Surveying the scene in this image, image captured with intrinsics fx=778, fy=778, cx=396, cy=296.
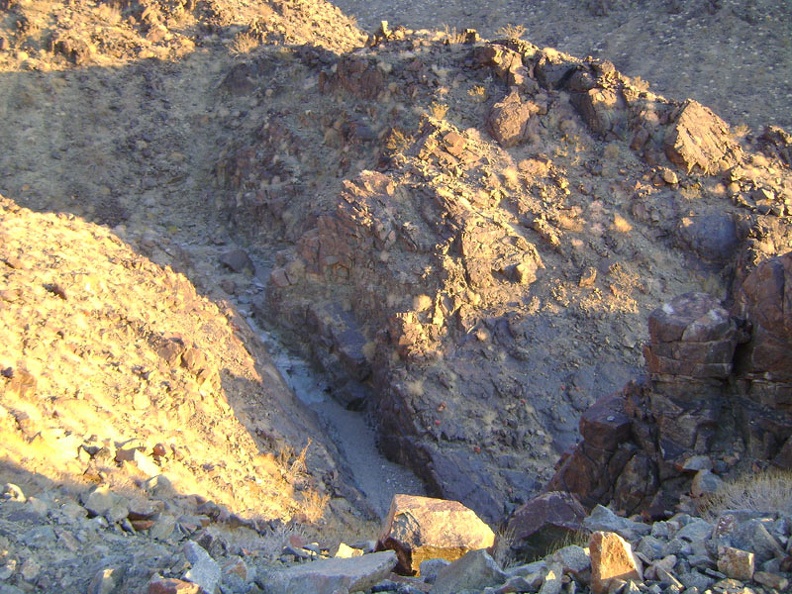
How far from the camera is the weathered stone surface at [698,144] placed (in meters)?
14.5

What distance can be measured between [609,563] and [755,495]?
2.85m

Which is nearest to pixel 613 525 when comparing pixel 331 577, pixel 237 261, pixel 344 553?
pixel 344 553

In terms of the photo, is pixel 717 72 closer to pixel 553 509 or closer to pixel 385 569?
pixel 553 509

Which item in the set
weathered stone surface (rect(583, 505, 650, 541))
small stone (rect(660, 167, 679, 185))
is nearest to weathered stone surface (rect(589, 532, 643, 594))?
weathered stone surface (rect(583, 505, 650, 541))

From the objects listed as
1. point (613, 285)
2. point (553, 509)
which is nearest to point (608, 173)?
point (613, 285)

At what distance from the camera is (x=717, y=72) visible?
85.8ft

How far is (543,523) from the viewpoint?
25.3 feet

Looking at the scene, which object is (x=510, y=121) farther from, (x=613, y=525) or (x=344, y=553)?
(x=344, y=553)

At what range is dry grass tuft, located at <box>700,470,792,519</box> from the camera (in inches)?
251

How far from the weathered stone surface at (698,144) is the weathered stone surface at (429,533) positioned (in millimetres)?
10153

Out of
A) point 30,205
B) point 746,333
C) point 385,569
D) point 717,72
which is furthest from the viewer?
point 717,72

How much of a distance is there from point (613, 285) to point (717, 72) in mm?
16334

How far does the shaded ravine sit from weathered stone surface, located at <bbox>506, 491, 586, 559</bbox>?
2.97m

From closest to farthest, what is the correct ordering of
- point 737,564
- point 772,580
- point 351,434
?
1. point 772,580
2. point 737,564
3. point 351,434
